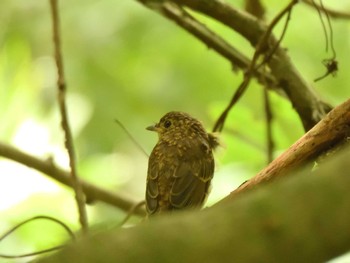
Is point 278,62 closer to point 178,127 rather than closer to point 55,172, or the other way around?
point 178,127

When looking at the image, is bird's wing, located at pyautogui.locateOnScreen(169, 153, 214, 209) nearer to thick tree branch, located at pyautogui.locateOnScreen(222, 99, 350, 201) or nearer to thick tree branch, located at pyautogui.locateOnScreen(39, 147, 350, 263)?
thick tree branch, located at pyautogui.locateOnScreen(222, 99, 350, 201)

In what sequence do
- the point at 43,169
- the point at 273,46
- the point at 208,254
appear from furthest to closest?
the point at 43,169 → the point at 273,46 → the point at 208,254

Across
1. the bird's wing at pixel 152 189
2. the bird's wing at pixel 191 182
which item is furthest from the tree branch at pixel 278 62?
the bird's wing at pixel 152 189

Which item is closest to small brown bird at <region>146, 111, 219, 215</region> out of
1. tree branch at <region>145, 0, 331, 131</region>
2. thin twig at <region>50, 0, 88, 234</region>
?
tree branch at <region>145, 0, 331, 131</region>

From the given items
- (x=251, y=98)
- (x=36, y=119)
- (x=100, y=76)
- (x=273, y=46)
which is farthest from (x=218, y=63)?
(x=273, y=46)

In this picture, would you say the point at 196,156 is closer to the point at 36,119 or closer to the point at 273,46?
the point at 273,46

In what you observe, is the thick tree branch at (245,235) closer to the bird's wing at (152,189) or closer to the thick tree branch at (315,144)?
the thick tree branch at (315,144)
